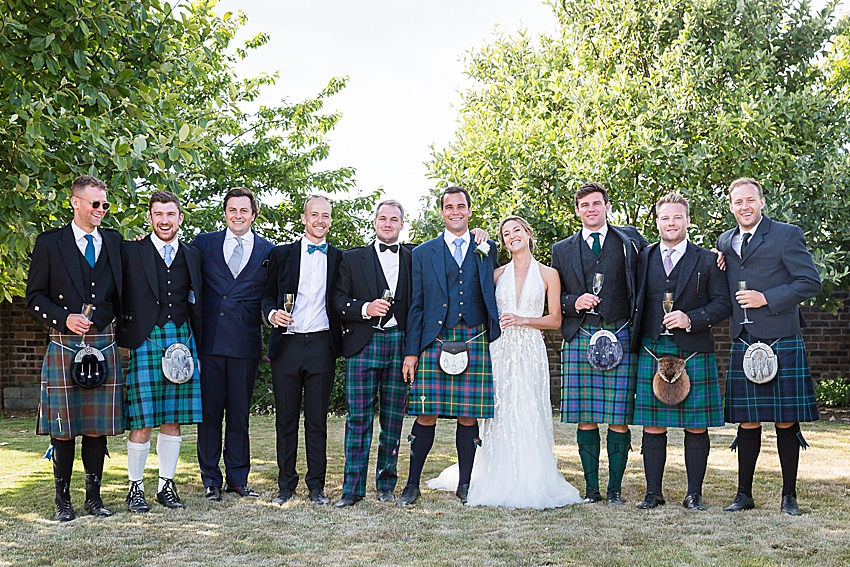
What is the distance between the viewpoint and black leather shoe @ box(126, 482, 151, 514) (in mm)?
4602

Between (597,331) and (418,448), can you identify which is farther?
(418,448)

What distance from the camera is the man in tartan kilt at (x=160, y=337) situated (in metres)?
4.66

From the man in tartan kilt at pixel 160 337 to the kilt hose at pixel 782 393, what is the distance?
3.02m

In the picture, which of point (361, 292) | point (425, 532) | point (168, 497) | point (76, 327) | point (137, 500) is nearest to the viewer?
point (425, 532)

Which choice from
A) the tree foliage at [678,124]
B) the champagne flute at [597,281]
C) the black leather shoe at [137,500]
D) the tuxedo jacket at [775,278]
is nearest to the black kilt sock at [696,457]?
the tuxedo jacket at [775,278]

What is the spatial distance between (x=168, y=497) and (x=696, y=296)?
317 centimetres

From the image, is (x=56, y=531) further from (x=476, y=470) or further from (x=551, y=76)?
(x=551, y=76)

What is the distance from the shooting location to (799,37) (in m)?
9.37

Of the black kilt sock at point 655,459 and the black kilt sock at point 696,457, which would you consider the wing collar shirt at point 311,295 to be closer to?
the black kilt sock at point 655,459

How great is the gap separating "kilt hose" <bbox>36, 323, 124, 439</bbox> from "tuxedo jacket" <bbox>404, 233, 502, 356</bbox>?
1618 mm

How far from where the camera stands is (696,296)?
15.3ft

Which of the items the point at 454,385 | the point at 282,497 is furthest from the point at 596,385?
the point at 282,497

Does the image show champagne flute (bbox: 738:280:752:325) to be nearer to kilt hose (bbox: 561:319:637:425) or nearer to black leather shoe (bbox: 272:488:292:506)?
kilt hose (bbox: 561:319:637:425)

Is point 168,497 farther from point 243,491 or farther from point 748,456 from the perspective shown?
point 748,456
